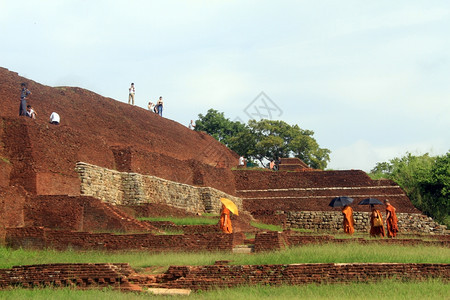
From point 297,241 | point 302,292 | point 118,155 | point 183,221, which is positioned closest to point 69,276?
point 302,292

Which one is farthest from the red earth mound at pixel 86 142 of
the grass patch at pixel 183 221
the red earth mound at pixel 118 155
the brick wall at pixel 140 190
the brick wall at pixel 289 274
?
the brick wall at pixel 289 274

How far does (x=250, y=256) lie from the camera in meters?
15.1

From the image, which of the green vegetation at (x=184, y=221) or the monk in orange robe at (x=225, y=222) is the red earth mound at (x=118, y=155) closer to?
the green vegetation at (x=184, y=221)

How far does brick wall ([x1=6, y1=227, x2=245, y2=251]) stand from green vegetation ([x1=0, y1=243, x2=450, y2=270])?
0.32 metres

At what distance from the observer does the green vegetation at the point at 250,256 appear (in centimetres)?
1407

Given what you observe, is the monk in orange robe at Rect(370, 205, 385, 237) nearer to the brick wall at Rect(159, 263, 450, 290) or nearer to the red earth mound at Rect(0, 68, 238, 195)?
the brick wall at Rect(159, 263, 450, 290)

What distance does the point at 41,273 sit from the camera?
1285cm

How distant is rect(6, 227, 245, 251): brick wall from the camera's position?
16438 millimetres

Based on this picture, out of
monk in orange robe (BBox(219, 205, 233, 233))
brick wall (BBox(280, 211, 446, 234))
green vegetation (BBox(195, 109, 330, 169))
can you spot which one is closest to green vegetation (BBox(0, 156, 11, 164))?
monk in orange robe (BBox(219, 205, 233, 233))

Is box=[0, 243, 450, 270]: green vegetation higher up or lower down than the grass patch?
lower down

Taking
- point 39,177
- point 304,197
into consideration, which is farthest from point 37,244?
point 304,197

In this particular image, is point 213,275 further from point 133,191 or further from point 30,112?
point 30,112

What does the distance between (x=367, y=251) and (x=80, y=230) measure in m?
7.47

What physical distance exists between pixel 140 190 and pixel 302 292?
1235 centimetres
